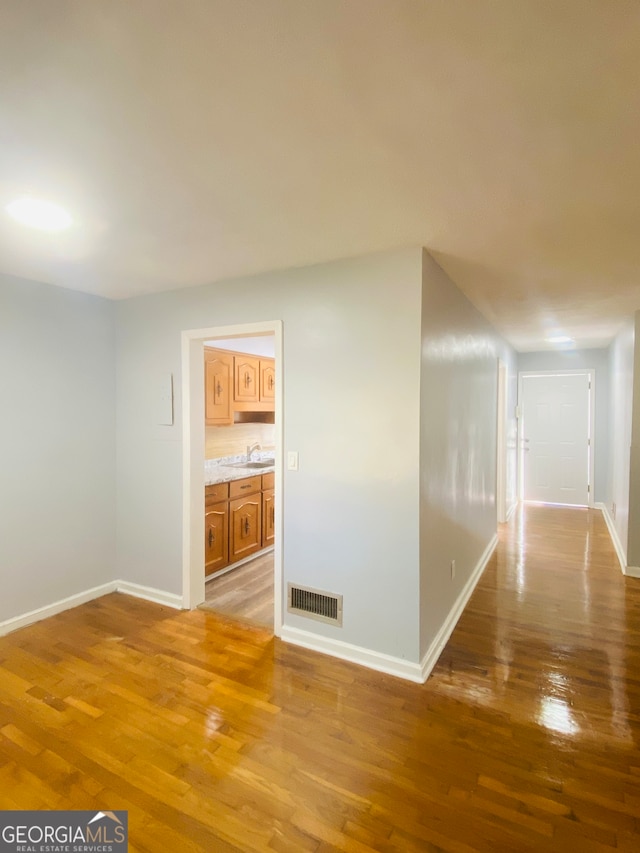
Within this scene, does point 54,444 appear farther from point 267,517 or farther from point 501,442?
point 501,442

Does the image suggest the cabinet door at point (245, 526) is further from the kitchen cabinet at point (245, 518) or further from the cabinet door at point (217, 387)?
the cabinet door at point (217, 387)

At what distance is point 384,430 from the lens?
2479 millimetres

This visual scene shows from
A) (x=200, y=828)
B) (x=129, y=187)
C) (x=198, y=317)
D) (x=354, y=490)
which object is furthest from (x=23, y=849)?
(x=198, y=317)

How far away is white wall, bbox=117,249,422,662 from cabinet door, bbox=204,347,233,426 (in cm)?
96

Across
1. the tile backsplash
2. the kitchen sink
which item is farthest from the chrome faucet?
the kitchen sink

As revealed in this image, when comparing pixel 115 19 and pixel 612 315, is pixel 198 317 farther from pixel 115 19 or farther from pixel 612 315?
pixel 612 315

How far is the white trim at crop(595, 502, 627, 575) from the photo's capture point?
4.15 meters

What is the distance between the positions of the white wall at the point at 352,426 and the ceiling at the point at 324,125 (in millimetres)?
289

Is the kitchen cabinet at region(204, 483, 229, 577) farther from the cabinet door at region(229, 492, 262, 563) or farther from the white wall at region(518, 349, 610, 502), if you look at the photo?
the white wall at region(518, 349, 610, 502)

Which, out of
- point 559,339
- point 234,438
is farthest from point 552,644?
point 559,339

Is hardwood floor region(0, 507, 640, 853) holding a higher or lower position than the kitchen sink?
lower

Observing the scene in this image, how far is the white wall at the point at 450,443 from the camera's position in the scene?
2.50 metres

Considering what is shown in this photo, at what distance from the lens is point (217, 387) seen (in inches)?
165

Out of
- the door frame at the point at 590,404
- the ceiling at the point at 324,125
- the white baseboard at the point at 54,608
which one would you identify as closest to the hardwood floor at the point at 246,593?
the white baseboard at the point at 54,608
